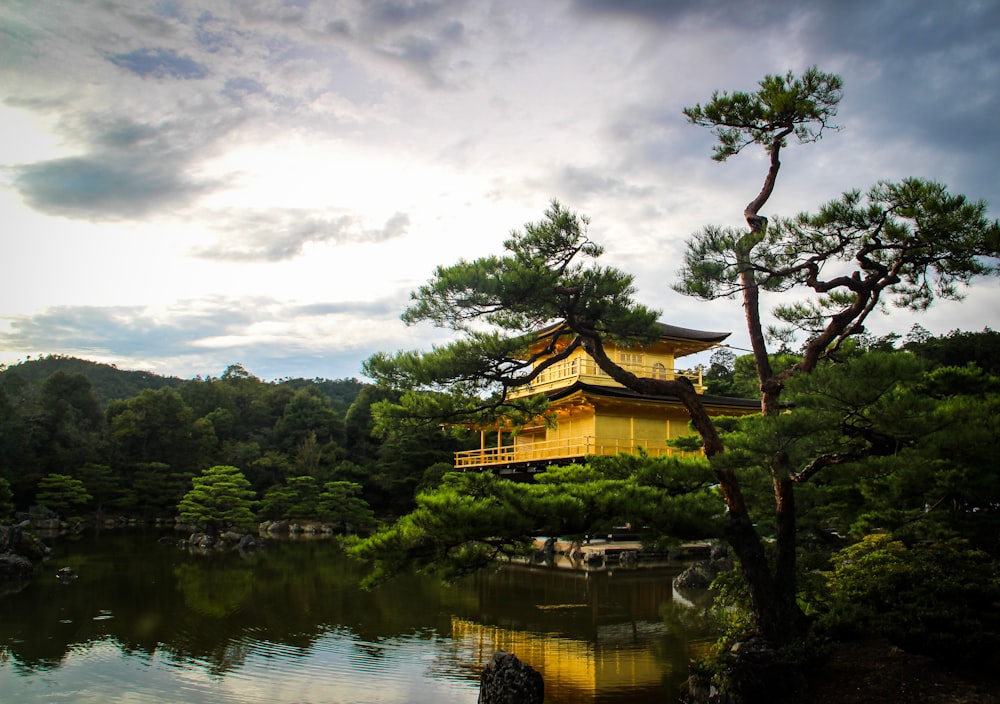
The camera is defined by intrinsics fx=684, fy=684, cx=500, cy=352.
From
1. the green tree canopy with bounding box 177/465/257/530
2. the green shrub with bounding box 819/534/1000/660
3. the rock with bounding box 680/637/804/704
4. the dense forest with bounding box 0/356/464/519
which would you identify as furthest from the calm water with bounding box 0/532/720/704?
the dense forest with bounding box 0/356/464/519

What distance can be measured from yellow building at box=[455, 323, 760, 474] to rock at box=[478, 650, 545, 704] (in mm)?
A: 10023

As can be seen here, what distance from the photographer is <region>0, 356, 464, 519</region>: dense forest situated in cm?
2667

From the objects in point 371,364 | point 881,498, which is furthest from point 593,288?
point 881,498

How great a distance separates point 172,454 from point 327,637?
83.5ft

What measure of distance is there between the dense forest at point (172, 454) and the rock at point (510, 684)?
19384 mm

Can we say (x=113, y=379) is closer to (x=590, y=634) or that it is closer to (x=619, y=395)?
(x=619, y=395)

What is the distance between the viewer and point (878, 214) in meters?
5.54

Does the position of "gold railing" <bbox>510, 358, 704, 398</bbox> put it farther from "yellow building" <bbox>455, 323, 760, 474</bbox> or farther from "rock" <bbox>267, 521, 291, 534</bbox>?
"rock" <bbox>267, 521, 291, 534</bbox>

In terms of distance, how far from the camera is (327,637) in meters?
8.40

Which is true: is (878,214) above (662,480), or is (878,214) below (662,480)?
above

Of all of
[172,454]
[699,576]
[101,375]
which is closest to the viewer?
[699,576]

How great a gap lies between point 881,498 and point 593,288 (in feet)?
10.2

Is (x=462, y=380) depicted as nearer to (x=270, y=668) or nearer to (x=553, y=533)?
(x=553, y=533)

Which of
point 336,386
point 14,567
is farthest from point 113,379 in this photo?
point 14,567
